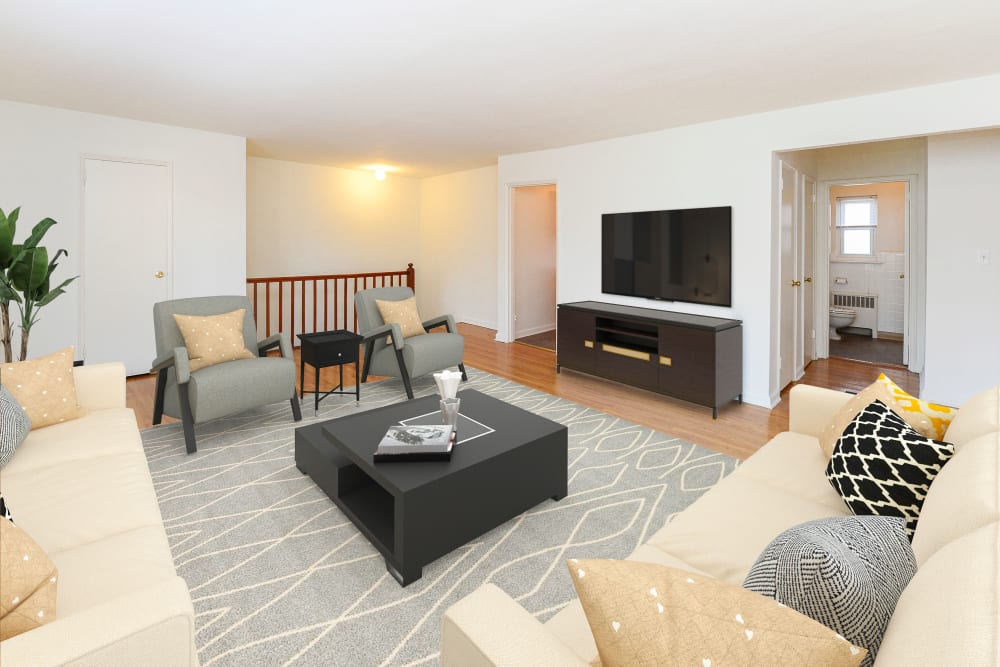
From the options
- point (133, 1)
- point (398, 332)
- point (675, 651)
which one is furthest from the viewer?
point (398, 332)

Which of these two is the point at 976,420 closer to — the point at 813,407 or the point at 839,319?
the point at 813,407

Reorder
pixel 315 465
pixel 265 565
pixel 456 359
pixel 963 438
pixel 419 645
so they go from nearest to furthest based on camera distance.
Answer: pixel 963 438 → pixel 419 645 → pixel 265 565 → pixel 315 465 → pixel 456 359

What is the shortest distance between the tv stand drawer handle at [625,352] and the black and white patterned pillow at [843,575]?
3.35 metres

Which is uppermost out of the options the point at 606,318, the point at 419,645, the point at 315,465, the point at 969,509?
the point at 606,318

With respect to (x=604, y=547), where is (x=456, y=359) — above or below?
above

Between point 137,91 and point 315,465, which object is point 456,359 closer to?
point 315,465

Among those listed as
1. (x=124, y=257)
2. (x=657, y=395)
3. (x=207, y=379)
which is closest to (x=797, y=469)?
(x=657, y=395)

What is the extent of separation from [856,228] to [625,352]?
4.88 meters

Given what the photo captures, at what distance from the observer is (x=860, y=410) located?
1.88 meters

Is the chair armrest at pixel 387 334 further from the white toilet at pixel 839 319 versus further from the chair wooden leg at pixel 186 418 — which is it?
the white toilet at pixel 839 319

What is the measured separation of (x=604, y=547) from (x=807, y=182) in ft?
15.0

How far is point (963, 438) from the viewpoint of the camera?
145 centimetres

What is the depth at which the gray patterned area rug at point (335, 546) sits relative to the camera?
1691mm

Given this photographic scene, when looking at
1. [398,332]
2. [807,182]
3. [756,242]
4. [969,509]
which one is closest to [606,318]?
[756,242]
